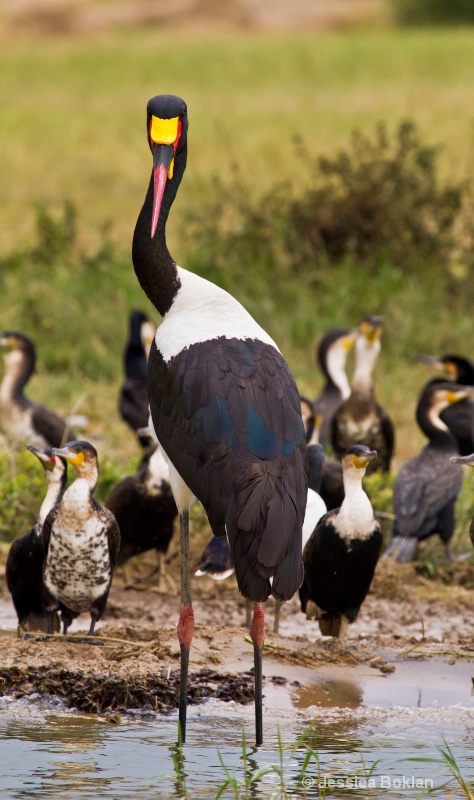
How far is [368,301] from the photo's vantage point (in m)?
12.5

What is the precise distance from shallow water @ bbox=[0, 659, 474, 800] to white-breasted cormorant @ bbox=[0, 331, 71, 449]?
3917 millimetres

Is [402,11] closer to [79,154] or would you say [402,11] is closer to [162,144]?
[79,154]

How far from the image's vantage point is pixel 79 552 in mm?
6066

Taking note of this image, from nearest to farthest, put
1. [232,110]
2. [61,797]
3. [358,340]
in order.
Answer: [61,797] → [358,340] → [232,110]

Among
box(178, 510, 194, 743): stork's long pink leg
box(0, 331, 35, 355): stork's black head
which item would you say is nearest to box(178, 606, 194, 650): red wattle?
box(178, 510, 194, 743): stork's long pink leg

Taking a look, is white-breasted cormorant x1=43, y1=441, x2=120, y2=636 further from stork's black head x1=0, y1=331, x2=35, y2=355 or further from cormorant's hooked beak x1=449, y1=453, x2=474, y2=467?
stork's black head x1=0, y1=331, x2=35, y2=355

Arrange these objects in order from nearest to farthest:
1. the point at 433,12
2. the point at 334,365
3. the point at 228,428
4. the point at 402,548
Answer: the point at 228,428 → the point at 402,548 → the point at 334,365 → the point at 433,12

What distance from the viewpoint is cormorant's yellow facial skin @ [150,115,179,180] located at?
554cm

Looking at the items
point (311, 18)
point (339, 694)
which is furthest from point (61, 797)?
point (311, 18)

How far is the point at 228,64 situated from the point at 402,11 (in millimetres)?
16904

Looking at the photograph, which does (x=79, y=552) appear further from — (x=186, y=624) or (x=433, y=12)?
(x=433, y=12)

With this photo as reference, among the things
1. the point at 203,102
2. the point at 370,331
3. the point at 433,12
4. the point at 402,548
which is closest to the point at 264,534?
the point at 402,548

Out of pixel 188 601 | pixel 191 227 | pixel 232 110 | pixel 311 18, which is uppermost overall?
pixel 311 18

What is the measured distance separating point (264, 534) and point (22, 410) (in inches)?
221
